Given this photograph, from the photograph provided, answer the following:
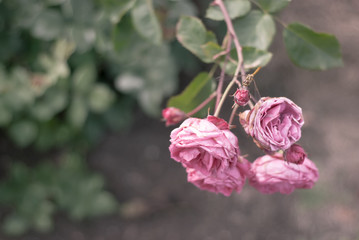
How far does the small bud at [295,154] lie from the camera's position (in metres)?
0.66

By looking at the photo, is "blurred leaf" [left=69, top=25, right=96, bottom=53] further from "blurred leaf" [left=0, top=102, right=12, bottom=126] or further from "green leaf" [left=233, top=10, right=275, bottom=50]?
"green leaf" [left=233, top=10, right=275, bottom=50]

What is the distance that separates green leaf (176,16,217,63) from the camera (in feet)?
2.81

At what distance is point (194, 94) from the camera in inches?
33.6

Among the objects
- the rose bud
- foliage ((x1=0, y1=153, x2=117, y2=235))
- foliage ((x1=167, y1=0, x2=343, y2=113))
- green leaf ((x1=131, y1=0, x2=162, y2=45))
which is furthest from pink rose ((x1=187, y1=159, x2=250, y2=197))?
foliage ((x1=0, y1=153, x2=117, y2=235))

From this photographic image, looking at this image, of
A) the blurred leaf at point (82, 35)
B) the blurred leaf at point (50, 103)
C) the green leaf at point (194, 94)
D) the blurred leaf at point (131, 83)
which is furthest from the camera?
the blurred leaf at point (131, 83)

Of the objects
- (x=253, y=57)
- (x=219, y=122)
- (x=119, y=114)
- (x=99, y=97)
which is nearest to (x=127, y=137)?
(x=119, y=114)

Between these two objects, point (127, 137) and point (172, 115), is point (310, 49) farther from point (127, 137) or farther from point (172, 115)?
point (127, 137)

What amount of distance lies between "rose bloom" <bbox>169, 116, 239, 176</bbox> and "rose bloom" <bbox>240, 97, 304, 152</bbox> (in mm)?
45

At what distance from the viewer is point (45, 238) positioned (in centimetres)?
211

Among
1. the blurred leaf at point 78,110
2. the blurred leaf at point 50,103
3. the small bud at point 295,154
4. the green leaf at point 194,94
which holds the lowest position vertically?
the blurred leaf at point 78,110

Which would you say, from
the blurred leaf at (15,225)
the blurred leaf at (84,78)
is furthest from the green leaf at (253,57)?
the blurred leaf at (15,225)

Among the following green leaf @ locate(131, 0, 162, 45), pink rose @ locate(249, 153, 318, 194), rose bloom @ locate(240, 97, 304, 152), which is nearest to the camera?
rose bloom @ locate(240, 97, 304, 152)

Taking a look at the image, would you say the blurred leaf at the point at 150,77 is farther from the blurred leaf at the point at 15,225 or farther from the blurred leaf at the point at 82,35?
the blurred leaf at the point at 15,225

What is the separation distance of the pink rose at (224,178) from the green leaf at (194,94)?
0.58 feet
